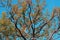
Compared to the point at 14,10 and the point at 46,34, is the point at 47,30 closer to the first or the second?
the point at 46,34

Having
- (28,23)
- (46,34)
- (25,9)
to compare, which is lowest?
(46,34)

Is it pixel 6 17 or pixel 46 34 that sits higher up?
pixel 6 17

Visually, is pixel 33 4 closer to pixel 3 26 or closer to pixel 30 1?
pixel 30 1

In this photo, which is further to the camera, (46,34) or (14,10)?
(46,34)

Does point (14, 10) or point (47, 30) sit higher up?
point (14, 10)

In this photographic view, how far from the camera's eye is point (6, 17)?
14758 millimetres

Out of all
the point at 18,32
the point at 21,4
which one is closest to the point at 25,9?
the point at 21,4

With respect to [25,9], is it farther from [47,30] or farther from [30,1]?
[47,30]

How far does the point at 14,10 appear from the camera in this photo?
14578 mm

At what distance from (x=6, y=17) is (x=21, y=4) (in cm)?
125

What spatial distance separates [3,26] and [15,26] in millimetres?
742

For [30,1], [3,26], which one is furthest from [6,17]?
[30,1]

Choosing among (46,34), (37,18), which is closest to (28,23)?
(37,18)

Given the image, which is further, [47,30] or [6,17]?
[47,30]
